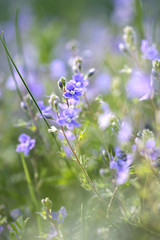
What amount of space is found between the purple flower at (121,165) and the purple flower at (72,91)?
220 mm

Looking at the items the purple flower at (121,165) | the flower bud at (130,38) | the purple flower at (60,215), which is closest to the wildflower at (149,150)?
the purple flower at (121,165)

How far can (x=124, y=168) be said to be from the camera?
2.91ft

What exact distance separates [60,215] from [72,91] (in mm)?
379

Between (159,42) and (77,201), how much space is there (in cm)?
97

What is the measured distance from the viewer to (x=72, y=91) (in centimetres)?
93

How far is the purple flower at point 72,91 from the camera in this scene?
35.9 inches

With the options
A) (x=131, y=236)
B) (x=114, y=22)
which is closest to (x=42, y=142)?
(x=131, y=236)

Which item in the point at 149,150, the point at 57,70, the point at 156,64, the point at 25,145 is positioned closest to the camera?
the point at 149,150

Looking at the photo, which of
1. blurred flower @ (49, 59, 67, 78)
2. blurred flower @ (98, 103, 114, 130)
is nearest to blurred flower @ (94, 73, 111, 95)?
blurred flower @ (49, 59, 67, 78)

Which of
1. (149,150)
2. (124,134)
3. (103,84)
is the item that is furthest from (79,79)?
(103,84)

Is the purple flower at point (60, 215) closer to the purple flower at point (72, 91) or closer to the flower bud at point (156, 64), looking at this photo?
the purple flower at point (72, 91)

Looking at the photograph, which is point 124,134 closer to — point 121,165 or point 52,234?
point 121,165

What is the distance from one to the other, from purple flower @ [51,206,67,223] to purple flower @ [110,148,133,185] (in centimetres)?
20

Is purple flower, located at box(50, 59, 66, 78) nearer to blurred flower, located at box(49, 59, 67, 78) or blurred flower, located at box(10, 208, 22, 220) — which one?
blurred flower, located at box(49, 59, 67, 78)
